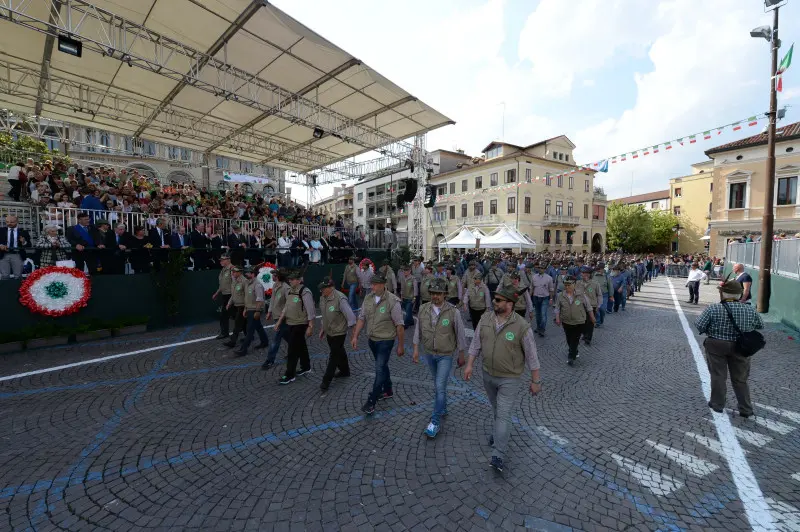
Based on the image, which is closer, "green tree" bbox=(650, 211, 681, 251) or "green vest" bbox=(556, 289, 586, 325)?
"green vest" bbox=(556, 289, 586, 325)

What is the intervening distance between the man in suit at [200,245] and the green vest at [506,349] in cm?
1046

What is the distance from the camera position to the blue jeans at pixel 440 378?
173 inches

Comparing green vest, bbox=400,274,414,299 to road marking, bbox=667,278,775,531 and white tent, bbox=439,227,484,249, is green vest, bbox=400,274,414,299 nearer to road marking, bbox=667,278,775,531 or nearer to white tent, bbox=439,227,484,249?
road marking, bbox=667,278,775,531

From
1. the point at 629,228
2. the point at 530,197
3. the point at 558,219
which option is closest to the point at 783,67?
the point at 530,197

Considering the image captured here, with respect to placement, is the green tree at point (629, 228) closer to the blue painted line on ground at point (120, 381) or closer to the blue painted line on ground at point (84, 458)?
the blue painted line on ground at point (120, 381)

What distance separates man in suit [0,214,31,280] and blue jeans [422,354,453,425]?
9963 mm

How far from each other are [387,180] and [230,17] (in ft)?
141

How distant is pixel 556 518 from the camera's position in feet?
10.1

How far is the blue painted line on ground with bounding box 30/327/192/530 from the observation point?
10.5 feet

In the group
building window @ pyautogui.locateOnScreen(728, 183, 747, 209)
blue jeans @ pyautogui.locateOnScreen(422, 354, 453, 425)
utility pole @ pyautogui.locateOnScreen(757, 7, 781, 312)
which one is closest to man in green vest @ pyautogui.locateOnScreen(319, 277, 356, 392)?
blue jeans @ pyautogui.locateOnScreen(422, 354, 453, 425)

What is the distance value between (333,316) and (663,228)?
57.8 metres

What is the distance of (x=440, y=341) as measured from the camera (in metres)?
4.49

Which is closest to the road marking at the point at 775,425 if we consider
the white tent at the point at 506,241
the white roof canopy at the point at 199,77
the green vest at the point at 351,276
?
the green vest at the point at 351,276

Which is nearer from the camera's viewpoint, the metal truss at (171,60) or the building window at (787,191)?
the metal truss at (171,60)
